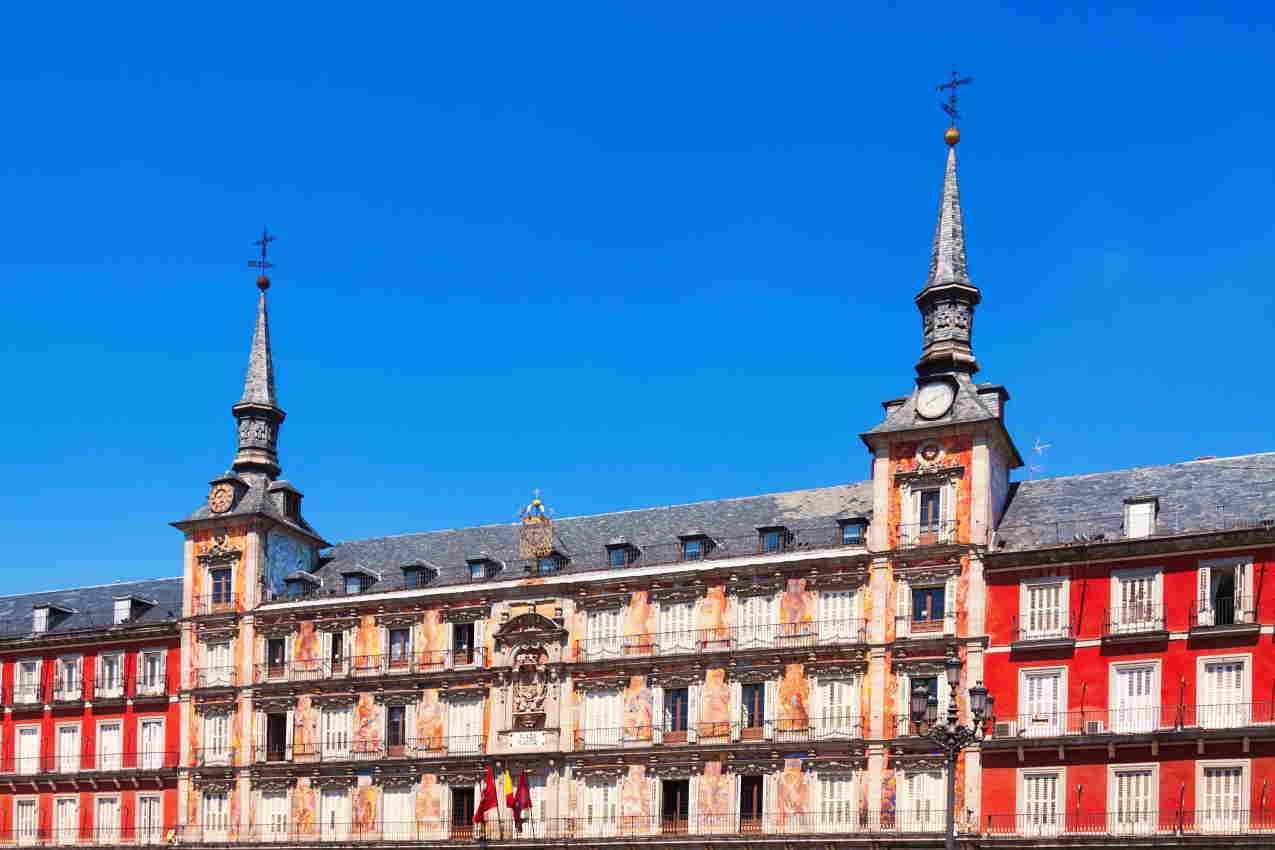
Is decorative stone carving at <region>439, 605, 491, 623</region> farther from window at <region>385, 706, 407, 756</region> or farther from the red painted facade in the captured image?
the red painted facade

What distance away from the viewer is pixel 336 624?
76625 millimetres

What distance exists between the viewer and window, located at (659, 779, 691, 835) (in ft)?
221

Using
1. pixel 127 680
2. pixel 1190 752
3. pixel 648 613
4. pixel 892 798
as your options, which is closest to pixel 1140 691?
pixel 1190 752

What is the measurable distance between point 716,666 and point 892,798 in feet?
29.8

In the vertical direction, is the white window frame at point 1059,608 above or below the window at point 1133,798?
above

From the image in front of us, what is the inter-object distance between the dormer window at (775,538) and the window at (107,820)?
33602 millimetres

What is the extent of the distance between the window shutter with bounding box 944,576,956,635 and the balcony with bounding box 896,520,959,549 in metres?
1.57

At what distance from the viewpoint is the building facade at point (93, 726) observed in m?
78.8

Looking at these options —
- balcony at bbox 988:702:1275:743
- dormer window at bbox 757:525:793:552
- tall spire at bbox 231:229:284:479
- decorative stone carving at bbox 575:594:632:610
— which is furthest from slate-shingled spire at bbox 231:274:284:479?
balcony at bbox 988:702:1275:743

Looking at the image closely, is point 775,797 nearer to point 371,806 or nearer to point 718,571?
point 718,571

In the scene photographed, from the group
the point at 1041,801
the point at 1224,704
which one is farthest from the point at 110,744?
the point at 1224,704

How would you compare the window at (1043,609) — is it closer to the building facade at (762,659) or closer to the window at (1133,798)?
the building facade at (762,659)

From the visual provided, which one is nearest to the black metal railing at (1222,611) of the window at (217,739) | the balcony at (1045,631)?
the balcony at (1045,631)

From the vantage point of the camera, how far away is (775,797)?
2589 inches
